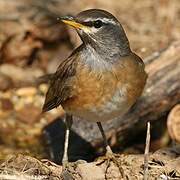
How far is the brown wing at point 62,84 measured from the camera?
24.8ft

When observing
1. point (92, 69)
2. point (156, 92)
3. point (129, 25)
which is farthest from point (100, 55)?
point (129, 25)

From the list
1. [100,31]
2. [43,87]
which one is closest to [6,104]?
[43,87]

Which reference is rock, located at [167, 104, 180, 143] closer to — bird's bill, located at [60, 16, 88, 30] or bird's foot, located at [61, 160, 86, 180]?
bird's foot, located at [61, 160, 86, 180]

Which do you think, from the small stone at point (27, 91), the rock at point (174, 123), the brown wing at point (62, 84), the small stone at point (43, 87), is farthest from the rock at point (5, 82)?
the rock at point (174, 123)

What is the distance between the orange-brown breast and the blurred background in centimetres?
175

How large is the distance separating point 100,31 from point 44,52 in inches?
194

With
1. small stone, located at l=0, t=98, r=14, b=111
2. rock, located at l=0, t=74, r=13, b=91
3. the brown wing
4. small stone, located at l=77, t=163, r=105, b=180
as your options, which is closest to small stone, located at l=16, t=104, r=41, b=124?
small stone, located at l=0, t=98, r=14, b=111

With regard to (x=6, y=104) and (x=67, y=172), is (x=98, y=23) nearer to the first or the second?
(x=67, y=172)

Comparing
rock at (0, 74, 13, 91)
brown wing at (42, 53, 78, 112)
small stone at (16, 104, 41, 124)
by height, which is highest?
rock at (0, 74, 13, 91)

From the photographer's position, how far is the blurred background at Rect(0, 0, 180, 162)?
9844 millimetres

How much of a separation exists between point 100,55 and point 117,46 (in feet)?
0.81

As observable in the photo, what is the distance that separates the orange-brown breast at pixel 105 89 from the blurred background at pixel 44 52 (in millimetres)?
1751

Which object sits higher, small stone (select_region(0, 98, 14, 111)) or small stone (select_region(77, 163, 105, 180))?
small stone (select_region(0, 98, 14, 111))

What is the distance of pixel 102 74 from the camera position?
7332 millimetres
